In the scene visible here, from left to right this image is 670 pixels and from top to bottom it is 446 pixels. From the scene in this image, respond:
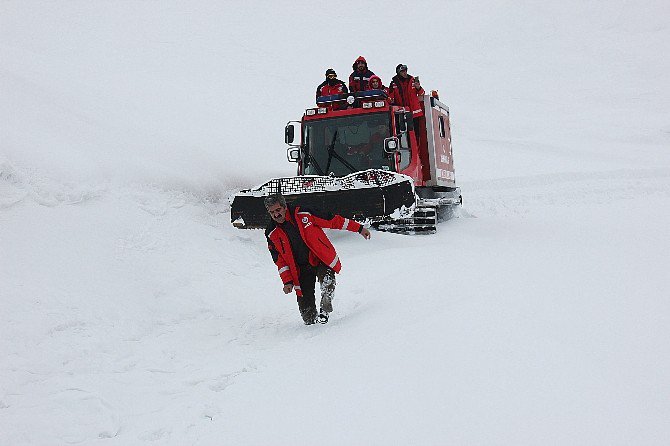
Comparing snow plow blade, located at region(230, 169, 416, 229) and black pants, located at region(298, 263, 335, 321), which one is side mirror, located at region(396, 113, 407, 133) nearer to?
snow plow blade, located at region(230, 169, 416, 229)

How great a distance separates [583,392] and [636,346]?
681 mm

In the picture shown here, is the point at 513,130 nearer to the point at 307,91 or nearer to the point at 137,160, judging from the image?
the point at 307,91

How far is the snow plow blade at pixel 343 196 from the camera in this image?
7.88 meters

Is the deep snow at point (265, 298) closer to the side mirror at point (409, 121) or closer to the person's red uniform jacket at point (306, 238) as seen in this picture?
the person's red uniform jacket at point (306, 238)

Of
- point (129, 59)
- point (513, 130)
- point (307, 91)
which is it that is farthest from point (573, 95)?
point (129, 59)

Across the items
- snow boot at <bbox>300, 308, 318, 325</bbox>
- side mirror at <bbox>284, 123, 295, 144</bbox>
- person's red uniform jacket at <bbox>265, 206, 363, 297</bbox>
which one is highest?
side mirror at <bbox>284, 123, 295, 144</bbox>

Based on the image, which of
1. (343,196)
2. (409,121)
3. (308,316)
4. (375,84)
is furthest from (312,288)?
(375,84)

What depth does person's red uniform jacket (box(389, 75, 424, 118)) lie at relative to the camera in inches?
420

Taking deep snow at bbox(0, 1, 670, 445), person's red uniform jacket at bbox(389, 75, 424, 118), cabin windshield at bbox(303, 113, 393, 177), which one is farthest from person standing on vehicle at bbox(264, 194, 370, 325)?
person's red uniform jacket at bbox(389, 75, 424, 118)

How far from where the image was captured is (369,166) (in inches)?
369

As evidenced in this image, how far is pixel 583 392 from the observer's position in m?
2.72

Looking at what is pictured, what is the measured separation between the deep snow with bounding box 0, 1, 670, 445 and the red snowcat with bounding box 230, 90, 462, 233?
0.67m

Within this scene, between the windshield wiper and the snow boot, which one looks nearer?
the snow boot

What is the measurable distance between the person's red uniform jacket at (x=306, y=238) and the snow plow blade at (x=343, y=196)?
2.38 meters
